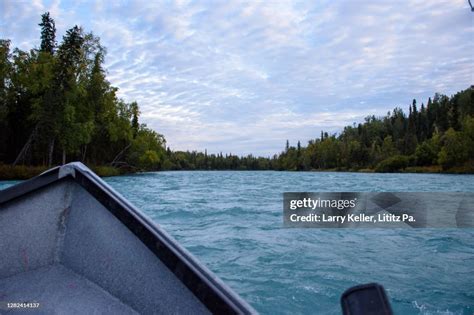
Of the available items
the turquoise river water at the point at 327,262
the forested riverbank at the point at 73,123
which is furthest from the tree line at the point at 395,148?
the turquoise river water at the point at 327,262

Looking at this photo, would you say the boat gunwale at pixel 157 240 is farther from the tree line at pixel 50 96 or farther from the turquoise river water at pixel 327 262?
the tree line at pixel 50 96

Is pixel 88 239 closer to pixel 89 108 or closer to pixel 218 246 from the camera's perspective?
pixel 218 246

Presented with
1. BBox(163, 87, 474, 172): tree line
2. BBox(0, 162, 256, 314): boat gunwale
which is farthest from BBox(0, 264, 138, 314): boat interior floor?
→ BBox(163, 87, 474, 172): tree line

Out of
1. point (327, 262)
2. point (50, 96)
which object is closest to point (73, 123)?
point (50, 96)

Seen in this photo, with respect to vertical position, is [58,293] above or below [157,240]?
below

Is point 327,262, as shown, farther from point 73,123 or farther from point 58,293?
point 73,123

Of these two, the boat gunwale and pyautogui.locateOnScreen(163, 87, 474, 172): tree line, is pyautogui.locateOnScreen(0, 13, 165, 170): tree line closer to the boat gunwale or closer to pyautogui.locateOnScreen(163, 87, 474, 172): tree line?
the boat gunwale

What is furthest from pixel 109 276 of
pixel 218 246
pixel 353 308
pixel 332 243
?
pixel 332 243

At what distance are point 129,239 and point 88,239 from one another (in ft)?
1.51

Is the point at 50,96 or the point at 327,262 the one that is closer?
the point at 327,262

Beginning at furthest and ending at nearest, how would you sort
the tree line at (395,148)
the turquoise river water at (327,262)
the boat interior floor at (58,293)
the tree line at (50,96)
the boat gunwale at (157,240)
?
the tree line at (395,148)
the tree line at (50,96)
the turquoise river water at (327,262)
the boat interior floor at (58,293)
the boat gunwale at (157,240)

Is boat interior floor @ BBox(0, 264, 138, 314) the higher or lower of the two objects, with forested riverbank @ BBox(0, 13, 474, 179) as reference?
lower

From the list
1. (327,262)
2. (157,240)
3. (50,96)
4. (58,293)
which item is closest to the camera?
(157,240)

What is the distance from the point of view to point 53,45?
129 ft
